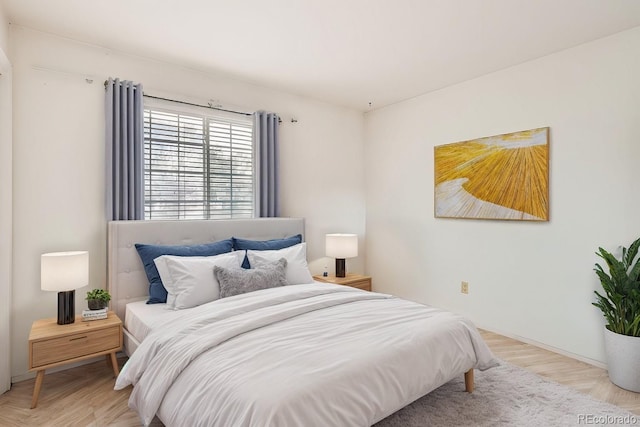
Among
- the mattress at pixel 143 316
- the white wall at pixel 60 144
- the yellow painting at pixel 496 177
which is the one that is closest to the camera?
the mattress at pixel 143 316

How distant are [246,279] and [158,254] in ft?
2.68

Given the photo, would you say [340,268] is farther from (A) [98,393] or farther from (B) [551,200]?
(A) [98,393]

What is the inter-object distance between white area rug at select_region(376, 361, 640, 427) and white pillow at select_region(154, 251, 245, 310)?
4.85ft

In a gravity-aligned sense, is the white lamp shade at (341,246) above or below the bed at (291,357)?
above

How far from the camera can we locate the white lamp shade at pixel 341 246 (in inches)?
163

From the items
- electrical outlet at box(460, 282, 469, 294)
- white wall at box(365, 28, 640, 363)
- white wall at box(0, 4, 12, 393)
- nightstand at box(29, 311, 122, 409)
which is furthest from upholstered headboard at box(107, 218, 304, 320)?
electrical outlet at box(460, 282, 469, 294)

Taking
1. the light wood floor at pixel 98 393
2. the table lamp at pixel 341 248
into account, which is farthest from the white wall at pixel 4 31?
the table lamp at pixel 341 248

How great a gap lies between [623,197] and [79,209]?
4.34 m

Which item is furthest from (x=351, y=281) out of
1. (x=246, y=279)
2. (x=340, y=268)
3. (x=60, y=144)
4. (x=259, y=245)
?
(x=60, y=144)

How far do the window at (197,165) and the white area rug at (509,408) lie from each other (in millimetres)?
2519

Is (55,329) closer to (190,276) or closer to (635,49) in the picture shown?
(190,276)

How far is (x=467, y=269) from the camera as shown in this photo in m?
3.84

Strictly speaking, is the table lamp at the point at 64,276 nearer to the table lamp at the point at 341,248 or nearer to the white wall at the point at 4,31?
the white wall at the point at 4,31

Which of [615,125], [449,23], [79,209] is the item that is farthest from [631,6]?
→ [79,209]
